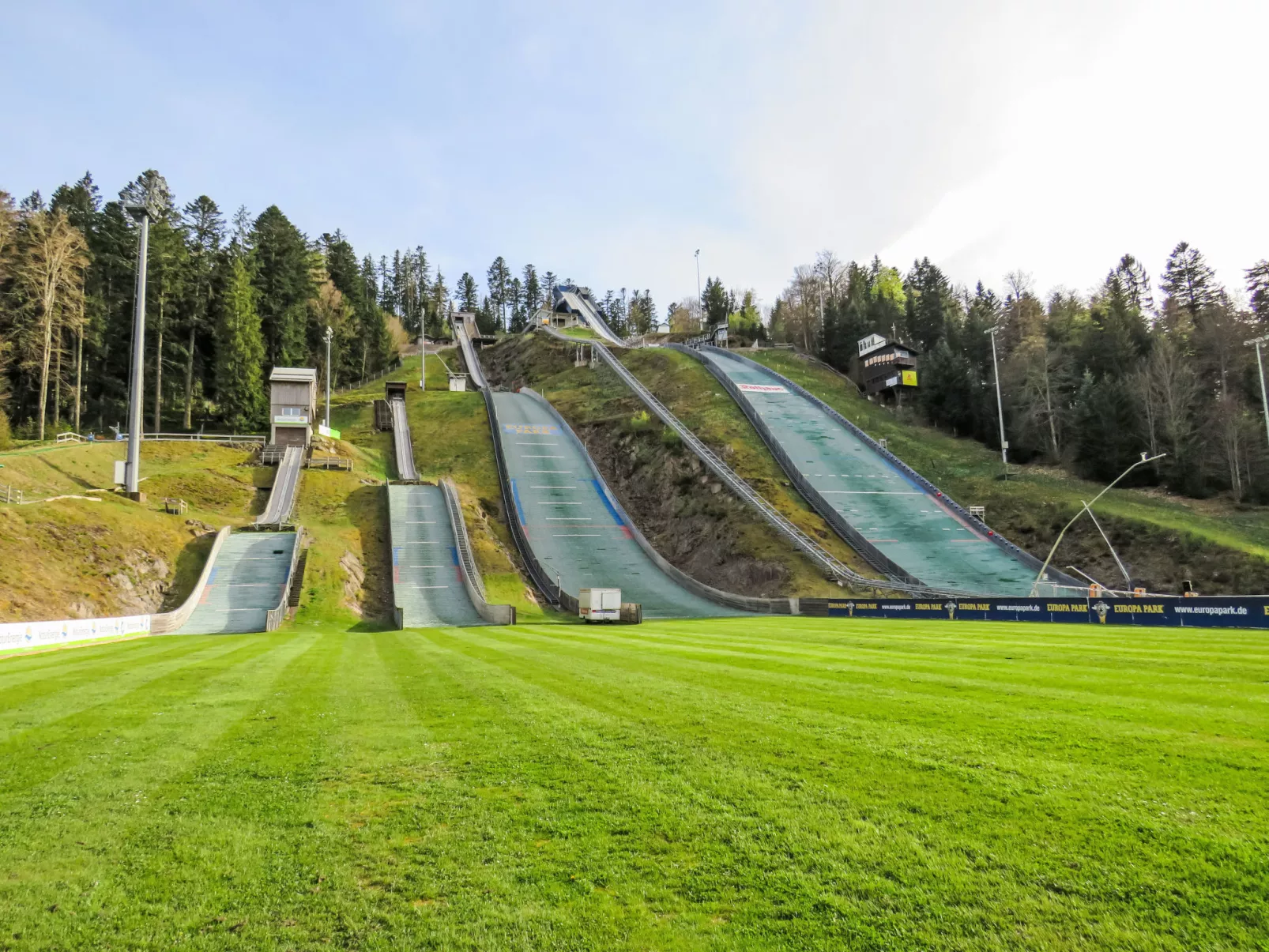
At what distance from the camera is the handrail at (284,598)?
101 ft

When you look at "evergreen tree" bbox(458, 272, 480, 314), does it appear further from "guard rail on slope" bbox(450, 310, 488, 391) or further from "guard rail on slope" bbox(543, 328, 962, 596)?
"guard rail on slope" bbox(543, 328, 962, 596)

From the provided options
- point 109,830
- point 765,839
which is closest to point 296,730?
point 109,830

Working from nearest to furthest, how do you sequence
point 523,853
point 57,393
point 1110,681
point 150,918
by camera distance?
1. point 150,918
2. point 523,853
3. point 1110,681
4. point 57,393

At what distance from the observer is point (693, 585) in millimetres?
41562

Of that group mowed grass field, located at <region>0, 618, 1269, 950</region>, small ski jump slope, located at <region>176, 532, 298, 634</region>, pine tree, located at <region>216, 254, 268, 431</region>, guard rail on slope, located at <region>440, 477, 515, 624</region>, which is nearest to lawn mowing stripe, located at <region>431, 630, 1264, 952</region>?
mowed grass field, located at <region>0, 618, 1269, 950</region>

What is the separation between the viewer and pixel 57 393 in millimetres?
63188

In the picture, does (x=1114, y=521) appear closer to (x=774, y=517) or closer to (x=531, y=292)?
(x=774, y=517)

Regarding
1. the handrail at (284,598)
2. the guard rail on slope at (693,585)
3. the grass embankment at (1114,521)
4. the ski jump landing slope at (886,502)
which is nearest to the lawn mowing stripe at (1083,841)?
the handrail at (284,598)

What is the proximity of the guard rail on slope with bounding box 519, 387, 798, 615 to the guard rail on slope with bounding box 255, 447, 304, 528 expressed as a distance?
2224cm

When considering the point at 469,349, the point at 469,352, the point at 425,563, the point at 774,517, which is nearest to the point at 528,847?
the point at 425,563

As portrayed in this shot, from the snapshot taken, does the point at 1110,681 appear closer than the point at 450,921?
No

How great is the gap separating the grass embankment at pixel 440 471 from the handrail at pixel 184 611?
15.4ft

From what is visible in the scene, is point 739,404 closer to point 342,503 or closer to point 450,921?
point 342,503

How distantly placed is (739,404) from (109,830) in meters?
63.8
